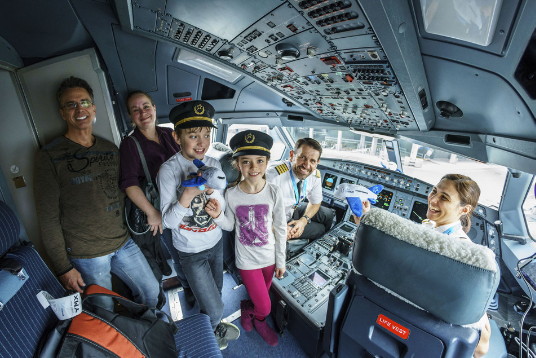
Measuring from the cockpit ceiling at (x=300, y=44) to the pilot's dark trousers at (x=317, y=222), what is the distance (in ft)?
5.09

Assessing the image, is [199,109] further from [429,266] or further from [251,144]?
[429,266]

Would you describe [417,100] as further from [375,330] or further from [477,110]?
[375,330]

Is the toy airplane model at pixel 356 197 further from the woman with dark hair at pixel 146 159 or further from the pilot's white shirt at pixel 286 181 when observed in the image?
the woman with dark hair at pixel 146 159

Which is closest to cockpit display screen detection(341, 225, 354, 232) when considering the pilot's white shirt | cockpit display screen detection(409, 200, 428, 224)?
cockpit display screen detection(409, 200, 428, 224)

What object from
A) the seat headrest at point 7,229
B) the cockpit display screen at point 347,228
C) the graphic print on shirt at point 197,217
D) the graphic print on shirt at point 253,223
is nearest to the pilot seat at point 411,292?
the graphic print on shirt at point 253,223

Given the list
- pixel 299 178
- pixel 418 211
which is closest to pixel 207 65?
pixel 299 178

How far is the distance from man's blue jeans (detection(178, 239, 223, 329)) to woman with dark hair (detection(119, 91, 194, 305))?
31cm

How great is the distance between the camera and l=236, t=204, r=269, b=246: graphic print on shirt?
1737 mm

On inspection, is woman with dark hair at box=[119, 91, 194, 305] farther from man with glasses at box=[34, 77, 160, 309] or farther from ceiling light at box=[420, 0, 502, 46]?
ceiling light at box=[420, 0, 502, 46]

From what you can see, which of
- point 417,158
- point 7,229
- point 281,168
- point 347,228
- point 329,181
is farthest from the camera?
point 329,181

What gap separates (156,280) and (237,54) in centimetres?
213

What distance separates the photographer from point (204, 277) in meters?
1.71

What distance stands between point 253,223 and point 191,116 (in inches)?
35.6

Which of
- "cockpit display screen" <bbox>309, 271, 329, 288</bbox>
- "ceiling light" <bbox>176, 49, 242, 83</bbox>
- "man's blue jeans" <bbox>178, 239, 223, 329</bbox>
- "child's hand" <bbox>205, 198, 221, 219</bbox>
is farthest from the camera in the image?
"ceiling light" <bbox>176, 49, 242, 83</bbox>
